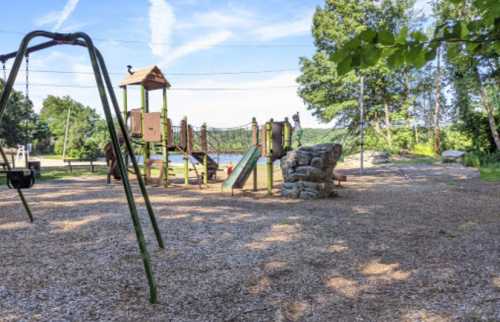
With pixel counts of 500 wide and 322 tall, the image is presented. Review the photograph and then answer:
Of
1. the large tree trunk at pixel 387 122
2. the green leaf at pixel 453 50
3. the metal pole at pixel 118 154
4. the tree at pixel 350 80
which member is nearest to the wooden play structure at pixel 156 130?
the metal pole at pixel 118 154

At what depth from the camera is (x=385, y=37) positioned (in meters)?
1.27

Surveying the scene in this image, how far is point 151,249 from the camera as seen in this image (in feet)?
14.5

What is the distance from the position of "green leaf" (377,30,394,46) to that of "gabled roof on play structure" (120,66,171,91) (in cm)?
1173

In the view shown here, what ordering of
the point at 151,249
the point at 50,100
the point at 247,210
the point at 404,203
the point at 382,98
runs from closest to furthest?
the point at 151,249, the point at 247,210, the point at 404,203, the point at 382,98, the point at 50,100

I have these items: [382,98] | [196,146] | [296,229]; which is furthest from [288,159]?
[382,98]

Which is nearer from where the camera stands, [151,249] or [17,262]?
[17,262]

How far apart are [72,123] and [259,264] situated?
45.4 meters

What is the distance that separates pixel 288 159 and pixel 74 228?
211 inches

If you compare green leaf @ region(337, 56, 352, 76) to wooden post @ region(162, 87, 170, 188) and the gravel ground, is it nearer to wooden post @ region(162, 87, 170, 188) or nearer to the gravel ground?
the gravel ground

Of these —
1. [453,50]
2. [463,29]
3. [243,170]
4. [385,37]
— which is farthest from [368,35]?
[243,170]

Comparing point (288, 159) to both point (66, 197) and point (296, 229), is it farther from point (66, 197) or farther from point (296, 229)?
point (66, 197)

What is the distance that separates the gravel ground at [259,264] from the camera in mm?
2822

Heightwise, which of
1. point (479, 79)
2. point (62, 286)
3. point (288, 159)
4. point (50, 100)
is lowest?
point (62, 286)

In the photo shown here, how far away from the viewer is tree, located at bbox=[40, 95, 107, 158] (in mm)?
34812
